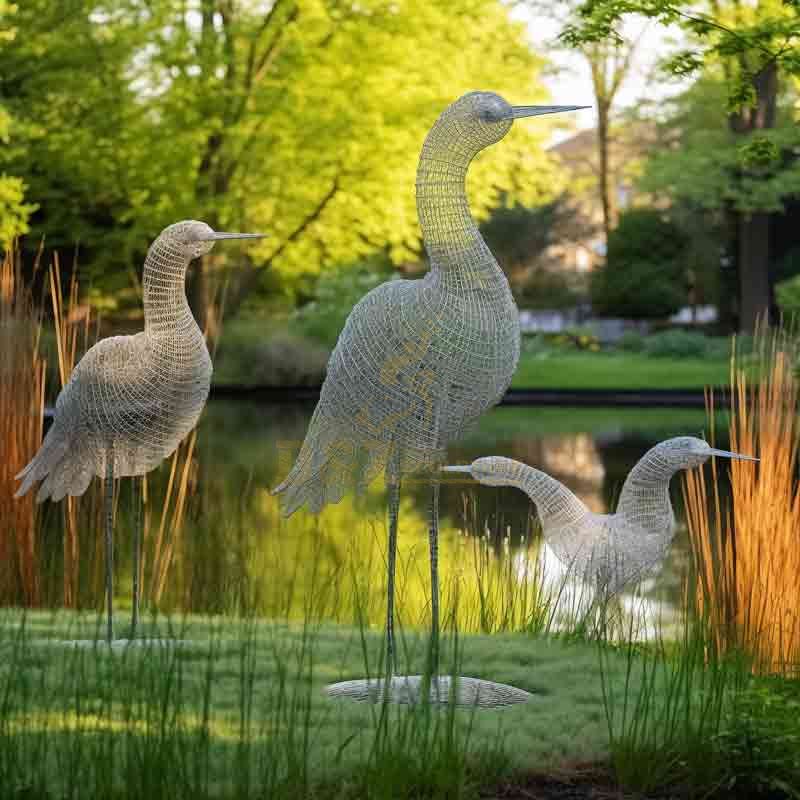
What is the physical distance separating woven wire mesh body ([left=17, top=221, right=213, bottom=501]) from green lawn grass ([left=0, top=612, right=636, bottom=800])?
0.67 metres

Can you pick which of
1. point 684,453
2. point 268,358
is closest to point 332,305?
point 268,358

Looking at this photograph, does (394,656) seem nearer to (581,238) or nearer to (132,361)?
(132,361)

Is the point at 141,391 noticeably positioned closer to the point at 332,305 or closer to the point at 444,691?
the point at 444,691

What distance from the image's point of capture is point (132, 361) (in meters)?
4.49

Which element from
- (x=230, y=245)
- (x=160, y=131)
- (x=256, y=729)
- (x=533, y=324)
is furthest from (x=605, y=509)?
(x=533, y=324)

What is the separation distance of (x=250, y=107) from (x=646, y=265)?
13797 mm

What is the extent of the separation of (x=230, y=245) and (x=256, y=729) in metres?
17.6

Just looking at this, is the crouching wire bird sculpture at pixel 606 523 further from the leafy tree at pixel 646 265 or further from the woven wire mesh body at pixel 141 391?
the leafy tree at pixel 646 265

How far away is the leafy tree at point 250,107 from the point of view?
17500 mm

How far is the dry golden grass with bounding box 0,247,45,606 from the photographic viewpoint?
5.48m

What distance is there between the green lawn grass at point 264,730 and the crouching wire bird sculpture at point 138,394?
65 cm

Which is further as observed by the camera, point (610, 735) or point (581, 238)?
point (581, 238)

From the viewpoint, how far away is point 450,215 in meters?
3.91

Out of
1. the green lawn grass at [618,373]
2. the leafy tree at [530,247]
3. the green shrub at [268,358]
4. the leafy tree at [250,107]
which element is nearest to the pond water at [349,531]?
the green shrub at [268,358]
